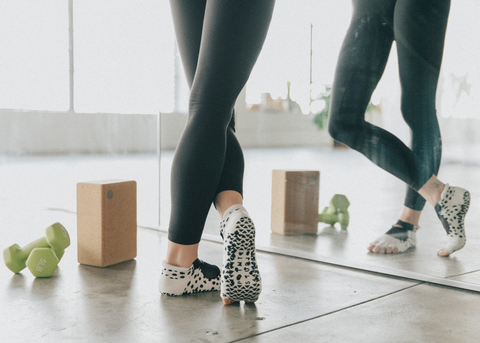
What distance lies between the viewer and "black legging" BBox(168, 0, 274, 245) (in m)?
1.06

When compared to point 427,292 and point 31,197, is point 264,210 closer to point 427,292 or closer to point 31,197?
point 427,292

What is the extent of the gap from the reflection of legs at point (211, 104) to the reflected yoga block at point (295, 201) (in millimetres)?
771

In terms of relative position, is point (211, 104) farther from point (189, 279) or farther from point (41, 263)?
point (41, 263)

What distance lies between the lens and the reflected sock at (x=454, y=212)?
1517 millimetres

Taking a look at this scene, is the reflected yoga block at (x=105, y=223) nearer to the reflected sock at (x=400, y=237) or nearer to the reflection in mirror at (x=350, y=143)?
the reflection in mirror at (x=350, y=143)

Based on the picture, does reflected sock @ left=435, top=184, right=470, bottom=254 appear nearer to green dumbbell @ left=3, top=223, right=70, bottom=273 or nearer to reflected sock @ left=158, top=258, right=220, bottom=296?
reflected sock @ left=158, top=258, right=220, bottom=296

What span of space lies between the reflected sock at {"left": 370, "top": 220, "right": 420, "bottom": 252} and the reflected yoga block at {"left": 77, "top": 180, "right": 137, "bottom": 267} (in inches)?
32.8

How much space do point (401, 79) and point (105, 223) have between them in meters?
1.02

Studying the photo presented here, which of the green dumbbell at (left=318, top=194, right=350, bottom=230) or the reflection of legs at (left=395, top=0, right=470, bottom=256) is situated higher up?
the reflection of legs at (left=395, top=0, right=470, bottom=256)

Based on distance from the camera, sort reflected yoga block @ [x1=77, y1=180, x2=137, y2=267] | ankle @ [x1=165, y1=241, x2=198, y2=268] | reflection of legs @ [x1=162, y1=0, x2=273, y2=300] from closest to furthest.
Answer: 1. reflection of legs @ [x1=162, y1=0, x2=273, y2=300]
2. ankle @ [x1=165, y1=241, x2=198, y2=268]
3. reflected yoga block @ [x1=77, y1=180, x2=137, y2=267]

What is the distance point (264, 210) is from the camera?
2053 mm

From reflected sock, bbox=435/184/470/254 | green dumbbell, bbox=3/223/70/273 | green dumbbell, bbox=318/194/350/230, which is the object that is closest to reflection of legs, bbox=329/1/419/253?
reflected sock, bbox=435/184/470/254

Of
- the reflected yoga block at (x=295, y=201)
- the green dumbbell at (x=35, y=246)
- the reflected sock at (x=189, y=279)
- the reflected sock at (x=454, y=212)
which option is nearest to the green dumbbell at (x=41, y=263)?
the green dumbbell at (x=35, y=246)

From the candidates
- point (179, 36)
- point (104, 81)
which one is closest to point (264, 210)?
point (179, 36)
